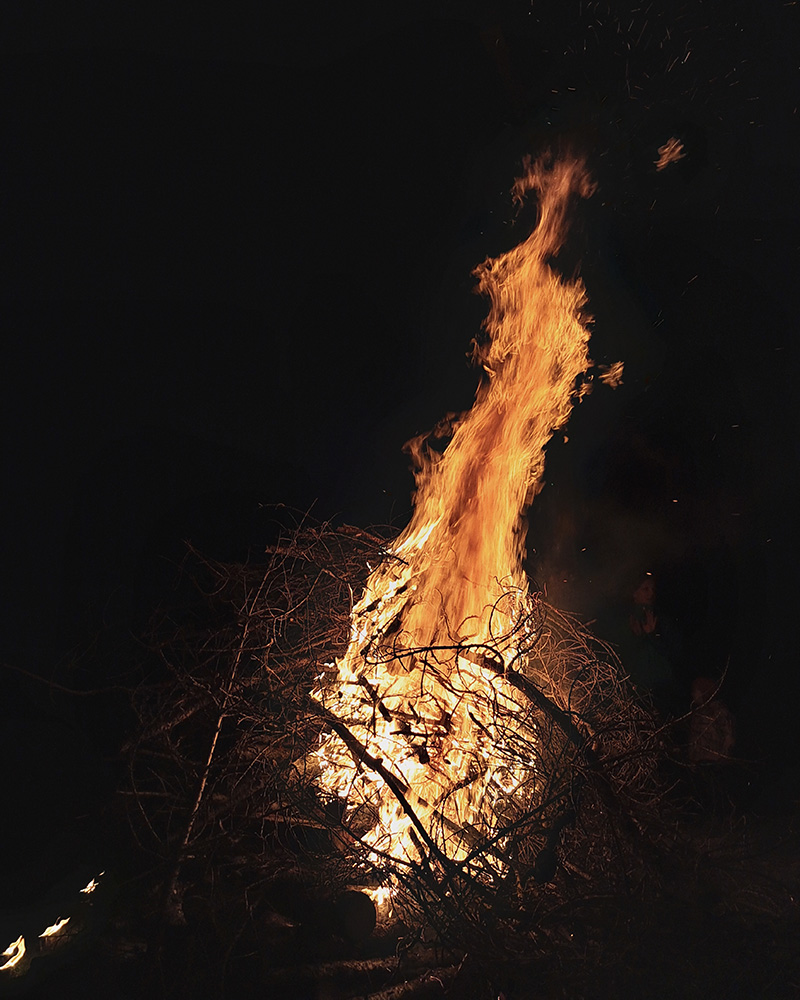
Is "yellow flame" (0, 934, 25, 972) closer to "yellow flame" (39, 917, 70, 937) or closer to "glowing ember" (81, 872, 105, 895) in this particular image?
"yellow flame" (39, 917, 70, 937)

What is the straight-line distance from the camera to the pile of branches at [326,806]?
3.05m

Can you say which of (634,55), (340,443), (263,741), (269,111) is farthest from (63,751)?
(634,55)

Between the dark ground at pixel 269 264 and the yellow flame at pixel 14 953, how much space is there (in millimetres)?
404

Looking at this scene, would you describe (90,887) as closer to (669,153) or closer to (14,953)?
(14,953)

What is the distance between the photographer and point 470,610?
4102 millimetres

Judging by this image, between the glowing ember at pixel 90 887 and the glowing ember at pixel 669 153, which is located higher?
the glowing ember at pixel 669 153

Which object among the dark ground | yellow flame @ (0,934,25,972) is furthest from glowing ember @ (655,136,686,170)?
yellow flame @ (0,934,25,972)

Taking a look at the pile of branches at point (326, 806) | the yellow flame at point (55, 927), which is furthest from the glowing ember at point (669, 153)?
the yellow flame at point (55, 927)

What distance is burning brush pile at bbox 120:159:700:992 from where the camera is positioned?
10.3 feet

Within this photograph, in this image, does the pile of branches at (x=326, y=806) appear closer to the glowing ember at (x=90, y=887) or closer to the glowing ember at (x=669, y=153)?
the glowing ember at (x=90, y=887)

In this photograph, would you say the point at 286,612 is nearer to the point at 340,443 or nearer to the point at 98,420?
the point at 340,443

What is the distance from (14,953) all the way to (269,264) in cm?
407

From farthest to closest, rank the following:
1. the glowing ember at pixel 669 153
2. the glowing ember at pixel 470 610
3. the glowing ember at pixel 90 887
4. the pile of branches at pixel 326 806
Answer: the glowing ember at pixel 669 153 < the glowing ember at pixel 90 887 < the glowing ember at pixel 470 610 < the pile of branches at pixel 326 806

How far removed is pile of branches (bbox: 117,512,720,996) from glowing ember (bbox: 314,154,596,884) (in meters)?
0.13
